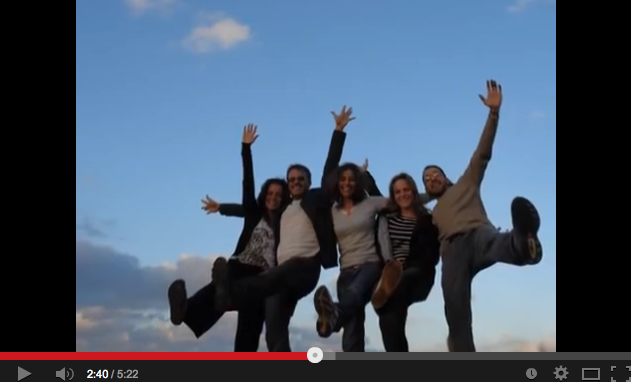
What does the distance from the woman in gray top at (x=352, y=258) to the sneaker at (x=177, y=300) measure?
1333mm

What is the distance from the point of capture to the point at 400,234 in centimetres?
870

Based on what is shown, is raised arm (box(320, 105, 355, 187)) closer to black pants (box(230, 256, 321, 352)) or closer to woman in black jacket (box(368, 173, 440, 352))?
woman in black jacket (box(368, 173, 440, 352))

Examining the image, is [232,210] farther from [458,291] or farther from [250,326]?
[458,291]

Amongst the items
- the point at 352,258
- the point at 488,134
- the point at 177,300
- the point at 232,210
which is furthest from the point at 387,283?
the point at 177,300

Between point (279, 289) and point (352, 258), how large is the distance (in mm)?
726

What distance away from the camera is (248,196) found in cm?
905

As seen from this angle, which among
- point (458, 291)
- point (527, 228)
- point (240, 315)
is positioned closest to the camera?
point (527, 228)

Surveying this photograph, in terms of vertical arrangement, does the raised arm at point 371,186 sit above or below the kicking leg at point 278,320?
above

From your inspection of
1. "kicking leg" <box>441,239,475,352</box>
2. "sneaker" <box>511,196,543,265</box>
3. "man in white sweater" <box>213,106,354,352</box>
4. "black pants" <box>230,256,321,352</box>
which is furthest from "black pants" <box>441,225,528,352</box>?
"black pants" <box>230,256,321,352</box>

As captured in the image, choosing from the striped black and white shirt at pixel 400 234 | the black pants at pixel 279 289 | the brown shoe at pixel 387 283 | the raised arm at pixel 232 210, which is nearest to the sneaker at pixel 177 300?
the black pants at pixel 279 289

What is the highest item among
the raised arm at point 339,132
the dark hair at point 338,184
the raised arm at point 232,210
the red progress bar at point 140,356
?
the raised arm at point 339,132

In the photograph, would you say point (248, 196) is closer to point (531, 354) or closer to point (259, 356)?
Answer: point (259, 356)

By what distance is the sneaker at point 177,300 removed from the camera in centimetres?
890

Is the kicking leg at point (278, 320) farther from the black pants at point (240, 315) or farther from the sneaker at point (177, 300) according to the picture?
the sneaker at point (177, 300)
